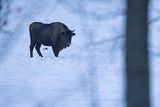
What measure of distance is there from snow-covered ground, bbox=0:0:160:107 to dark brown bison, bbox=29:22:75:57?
0.30 ft

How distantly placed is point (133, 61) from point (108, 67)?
6.11 metres

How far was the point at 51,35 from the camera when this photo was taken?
36.3 ft

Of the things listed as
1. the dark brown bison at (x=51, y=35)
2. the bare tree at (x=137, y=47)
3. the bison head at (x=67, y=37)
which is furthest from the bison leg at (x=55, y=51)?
the bare tree at (x=137, y=47)

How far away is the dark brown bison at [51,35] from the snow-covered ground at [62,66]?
0.30ft

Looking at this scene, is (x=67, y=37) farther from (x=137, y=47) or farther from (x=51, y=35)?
(x=137, y=47)

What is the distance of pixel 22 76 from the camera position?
1070 cm

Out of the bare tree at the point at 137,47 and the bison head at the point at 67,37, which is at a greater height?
the bison head at the point at 67,37

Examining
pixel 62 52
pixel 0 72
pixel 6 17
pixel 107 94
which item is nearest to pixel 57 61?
pixel 62 52

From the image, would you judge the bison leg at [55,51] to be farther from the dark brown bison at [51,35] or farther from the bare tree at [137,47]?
the bare tree at [137,47]

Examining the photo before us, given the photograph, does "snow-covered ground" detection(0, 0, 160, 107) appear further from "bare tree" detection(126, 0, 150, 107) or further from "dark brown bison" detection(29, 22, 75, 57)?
"bare tree" detection(126, 0, 150, 107)

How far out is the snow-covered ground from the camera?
9086 millimetres

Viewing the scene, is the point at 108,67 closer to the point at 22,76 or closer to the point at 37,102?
the point at 22,76

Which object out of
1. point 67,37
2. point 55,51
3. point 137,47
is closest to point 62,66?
point 55,51

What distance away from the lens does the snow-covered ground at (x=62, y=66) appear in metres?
9.09
